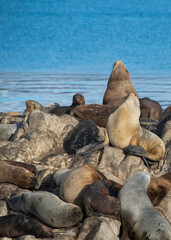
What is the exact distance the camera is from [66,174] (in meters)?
5.95

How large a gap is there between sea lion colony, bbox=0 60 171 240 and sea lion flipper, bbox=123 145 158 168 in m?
0.02

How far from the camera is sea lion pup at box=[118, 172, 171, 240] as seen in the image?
4441 millimetres

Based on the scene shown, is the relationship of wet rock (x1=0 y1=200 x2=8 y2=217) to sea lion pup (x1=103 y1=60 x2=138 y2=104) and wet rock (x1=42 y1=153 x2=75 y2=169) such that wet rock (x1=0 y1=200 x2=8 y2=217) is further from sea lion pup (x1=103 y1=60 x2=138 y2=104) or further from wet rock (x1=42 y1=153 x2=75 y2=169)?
sea lion pup (x1=103 y1=60 x2=138 y2=104)

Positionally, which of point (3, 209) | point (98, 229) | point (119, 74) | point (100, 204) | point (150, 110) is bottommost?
point (3, 209)

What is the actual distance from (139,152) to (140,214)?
7.30 ft

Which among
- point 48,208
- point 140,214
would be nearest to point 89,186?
point 48,208

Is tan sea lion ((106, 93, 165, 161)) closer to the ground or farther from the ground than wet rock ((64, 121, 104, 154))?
farther from the ground

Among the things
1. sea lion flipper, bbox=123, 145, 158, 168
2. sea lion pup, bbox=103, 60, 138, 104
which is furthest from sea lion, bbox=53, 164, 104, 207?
sea lion pup, bbox=103, 60, 138, 104

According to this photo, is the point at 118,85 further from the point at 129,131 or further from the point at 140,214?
the point at 140,214

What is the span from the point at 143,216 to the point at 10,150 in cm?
358

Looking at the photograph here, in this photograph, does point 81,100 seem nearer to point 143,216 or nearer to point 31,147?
point 31,147

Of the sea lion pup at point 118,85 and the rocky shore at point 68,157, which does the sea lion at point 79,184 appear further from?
the sea lion pup at point 118,85

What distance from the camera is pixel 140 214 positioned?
478cm

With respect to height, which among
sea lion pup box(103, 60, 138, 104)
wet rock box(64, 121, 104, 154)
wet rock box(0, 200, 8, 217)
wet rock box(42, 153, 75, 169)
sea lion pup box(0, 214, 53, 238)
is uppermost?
sea lion pup box(103, 60, 138, 104)
